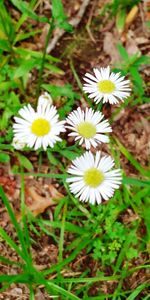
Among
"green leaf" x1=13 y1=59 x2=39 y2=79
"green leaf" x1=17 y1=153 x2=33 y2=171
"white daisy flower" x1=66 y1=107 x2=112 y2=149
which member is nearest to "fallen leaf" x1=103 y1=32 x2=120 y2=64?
"green leaf" x1=13 y1=59 x2=39 y2=79

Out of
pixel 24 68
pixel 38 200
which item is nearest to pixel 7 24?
pixel 24 68

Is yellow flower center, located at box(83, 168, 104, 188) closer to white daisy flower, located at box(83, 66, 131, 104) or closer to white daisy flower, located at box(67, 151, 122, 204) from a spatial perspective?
white daisy flower, located at box(67, 151, 122, 204)

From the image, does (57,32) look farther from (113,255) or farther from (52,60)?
(113,255)

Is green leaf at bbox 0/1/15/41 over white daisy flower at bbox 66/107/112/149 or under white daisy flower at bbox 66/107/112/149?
over

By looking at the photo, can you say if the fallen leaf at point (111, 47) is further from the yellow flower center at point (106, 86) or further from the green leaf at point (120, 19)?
the yellow flower center at point (106, 86)

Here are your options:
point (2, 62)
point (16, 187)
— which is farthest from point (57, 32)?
point (16, 187)

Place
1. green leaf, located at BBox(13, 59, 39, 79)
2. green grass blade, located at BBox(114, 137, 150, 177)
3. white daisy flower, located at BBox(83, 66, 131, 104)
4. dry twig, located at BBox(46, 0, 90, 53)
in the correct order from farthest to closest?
dry twig, located at BBox(46, 0, 90, 53) < green leaf, located at BBox(13, 59, 39, 79) < green grass blade, located at BBox(114, 137, 150, 177) < white daisy flower, located at BBox(83, 66, 131, 104)
